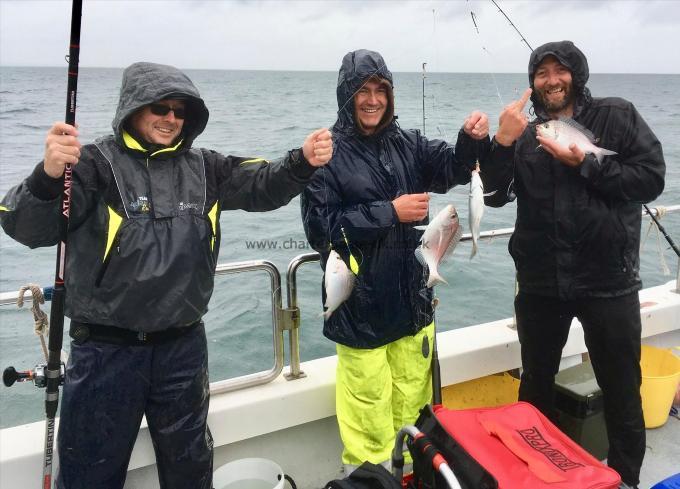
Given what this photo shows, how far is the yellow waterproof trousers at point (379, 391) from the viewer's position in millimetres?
2818

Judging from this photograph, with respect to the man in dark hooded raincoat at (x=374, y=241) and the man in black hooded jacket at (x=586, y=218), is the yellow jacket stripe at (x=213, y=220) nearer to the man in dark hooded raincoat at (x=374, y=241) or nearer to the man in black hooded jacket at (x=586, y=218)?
the man in dark hooded raincoat at (x=374, y=241)

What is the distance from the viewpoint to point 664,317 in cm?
423

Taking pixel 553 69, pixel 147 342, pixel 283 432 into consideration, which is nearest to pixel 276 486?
pixel 283 432

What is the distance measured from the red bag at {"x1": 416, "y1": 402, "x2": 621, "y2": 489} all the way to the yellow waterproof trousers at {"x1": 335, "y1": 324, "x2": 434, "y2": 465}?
0.44m

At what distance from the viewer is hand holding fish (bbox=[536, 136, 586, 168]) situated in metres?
2.66

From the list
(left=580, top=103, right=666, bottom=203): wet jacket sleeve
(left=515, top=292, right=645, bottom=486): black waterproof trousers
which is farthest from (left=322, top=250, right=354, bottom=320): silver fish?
(left=580, top=103, right=666, bottom=203): wet jacket sleeve

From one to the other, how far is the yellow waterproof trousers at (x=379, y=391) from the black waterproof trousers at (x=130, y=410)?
77 centimetres

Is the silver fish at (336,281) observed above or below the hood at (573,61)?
below

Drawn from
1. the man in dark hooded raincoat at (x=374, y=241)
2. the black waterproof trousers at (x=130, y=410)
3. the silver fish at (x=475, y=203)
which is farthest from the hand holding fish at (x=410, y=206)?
the black waterproof trousers at (x=130, y=410)

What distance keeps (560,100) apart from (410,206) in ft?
3.54

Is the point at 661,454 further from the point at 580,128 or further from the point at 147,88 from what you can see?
the point at 147,88

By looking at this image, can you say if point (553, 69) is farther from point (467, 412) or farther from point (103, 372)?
point (103, 372)

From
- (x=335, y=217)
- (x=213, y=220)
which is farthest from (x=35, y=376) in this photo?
(x=335, y=217)

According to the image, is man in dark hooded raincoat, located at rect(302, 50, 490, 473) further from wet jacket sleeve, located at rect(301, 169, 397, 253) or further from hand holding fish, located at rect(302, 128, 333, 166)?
hand holding fish, located at rect(302, 128, 333, 166)
